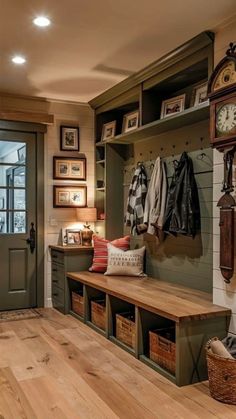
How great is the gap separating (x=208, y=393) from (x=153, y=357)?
0.60 meters

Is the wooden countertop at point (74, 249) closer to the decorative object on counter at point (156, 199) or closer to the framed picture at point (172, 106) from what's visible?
the decorative object on counter at point (156, 199)

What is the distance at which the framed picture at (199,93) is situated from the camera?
143 inches

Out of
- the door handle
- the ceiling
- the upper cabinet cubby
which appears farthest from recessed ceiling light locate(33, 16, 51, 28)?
the door handle

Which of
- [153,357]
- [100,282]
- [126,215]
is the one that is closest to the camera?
[153,357]

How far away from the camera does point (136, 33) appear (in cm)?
324

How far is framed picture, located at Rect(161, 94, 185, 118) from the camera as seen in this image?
3.97m

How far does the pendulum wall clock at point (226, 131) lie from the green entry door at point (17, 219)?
109 inches

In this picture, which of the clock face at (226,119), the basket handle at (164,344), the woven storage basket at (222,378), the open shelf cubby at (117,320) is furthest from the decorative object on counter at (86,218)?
the woven storage basket at (222,378)

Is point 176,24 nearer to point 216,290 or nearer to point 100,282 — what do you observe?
point 216,290

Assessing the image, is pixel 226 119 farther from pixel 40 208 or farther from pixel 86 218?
pixel 40 208

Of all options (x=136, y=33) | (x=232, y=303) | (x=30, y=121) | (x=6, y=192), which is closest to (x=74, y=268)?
(x=6, y=192)

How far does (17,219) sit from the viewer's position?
199 inches

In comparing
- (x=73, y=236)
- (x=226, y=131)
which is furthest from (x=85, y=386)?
(x=73, y=236)

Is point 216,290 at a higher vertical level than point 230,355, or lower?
higher
